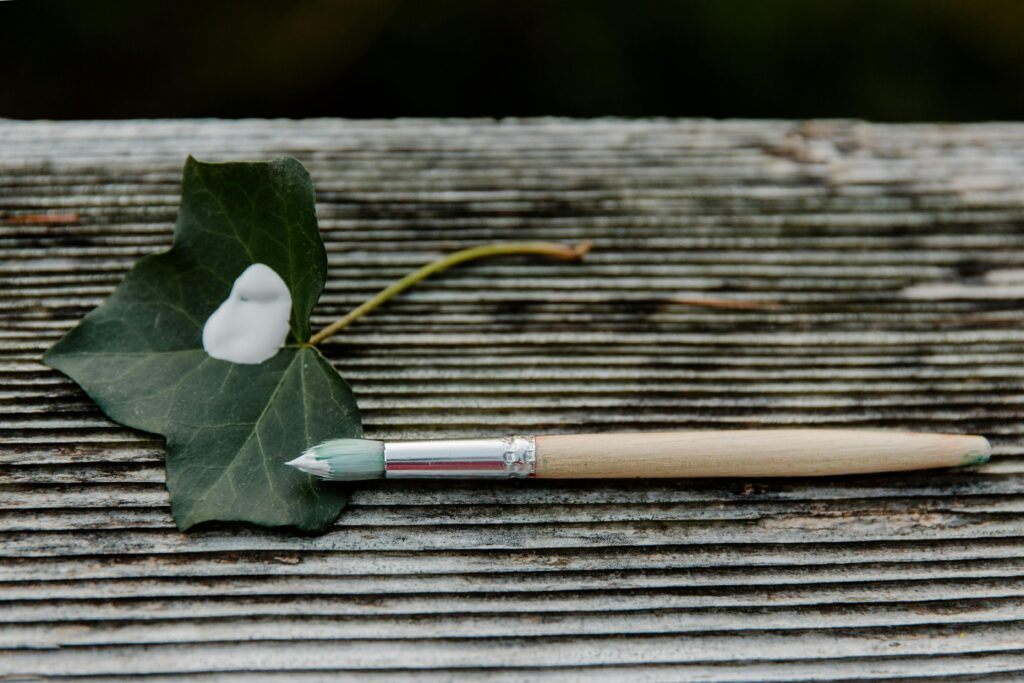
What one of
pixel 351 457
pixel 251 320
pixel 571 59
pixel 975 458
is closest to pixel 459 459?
pixel 351 457

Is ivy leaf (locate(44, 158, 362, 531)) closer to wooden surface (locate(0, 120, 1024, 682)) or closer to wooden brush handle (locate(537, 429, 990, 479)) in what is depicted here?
wooden surface (locate(0, 120, 1024, 682))

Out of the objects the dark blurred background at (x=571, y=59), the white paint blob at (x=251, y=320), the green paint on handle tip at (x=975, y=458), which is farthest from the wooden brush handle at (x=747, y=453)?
the dark blurred background at (x=571, y=59)

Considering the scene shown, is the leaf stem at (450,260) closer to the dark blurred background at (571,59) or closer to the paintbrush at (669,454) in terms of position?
the paintbrush at (669,454)

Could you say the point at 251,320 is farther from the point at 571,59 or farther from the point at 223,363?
the point at 571,59

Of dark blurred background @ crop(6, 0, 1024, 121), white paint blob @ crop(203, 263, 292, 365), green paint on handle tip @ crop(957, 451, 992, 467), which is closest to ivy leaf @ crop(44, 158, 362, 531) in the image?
white paint blob @ crop(203, 263, 292, 365)

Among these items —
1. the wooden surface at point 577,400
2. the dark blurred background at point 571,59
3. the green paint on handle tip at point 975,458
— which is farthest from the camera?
the dark blurred background at point 571,59

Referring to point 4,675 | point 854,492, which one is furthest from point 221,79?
point 854,492
